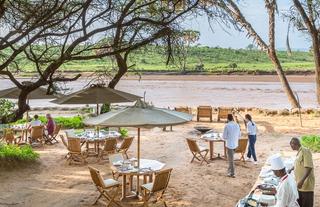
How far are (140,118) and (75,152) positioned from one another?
5.45m

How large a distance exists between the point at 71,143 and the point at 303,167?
→ 804 cm

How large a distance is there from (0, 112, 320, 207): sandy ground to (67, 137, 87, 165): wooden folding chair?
303 mm

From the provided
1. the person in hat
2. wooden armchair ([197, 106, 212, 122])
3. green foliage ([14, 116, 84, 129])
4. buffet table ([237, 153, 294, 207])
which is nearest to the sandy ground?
buffet table ([237, 153, 294, 207])

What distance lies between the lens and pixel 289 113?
26359 mm

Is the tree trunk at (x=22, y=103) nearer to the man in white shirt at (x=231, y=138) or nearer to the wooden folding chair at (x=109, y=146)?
the man in white shirt at (x=231, y=138)

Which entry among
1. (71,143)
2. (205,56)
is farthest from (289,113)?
(205,56)

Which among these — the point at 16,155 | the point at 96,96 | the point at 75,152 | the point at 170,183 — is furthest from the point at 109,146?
the point at 170,183

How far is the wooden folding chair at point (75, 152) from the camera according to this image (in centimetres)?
1393

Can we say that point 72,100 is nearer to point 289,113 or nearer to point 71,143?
point 71,143

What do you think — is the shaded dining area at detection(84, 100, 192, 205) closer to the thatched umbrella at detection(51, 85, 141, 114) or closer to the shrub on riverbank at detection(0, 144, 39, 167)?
the thatched umbrella at detection(51, 85, 141, 114)

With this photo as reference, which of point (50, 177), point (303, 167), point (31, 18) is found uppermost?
point (31, 18)

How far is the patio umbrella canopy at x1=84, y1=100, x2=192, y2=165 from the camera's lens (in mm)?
8906

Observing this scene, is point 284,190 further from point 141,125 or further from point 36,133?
point 36,133

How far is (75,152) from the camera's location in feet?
45.8
